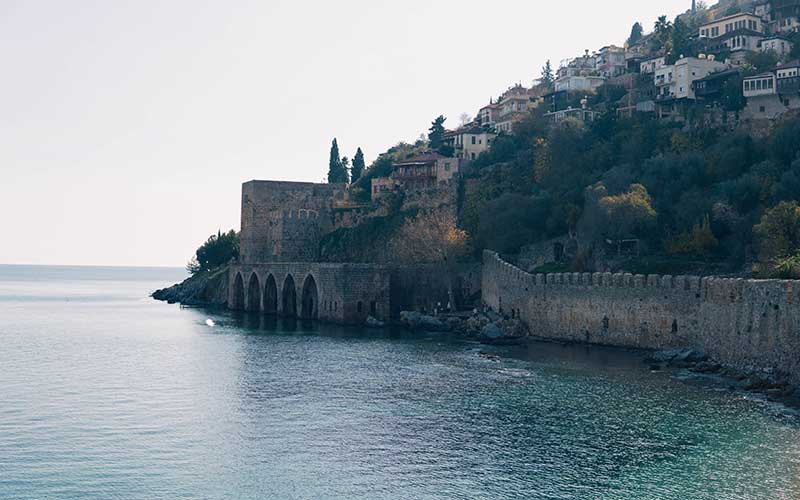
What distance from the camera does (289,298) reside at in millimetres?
69375

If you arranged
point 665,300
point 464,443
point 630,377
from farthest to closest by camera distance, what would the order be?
point 665,300
point 630,377
point 464,443

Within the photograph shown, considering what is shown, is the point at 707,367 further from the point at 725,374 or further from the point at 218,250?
the point at 218,250

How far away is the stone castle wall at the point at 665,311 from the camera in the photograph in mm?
30469

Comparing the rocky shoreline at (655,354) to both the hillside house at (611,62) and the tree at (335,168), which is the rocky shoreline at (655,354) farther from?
the hillside house at (611,62)

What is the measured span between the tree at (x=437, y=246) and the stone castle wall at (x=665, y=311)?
5.20 meters

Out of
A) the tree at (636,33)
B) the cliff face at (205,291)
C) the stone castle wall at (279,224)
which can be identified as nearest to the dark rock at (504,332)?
the stone castle wall at (279,224)

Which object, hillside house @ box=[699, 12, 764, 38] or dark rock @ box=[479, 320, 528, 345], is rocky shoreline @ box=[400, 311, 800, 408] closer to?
dark rock @ box=[479, 320, 528, 345]

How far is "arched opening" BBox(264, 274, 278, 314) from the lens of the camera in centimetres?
7212

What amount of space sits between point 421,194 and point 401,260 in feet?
41.2

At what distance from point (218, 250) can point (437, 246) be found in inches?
1718

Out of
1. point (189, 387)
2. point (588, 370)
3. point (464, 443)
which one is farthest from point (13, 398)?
point (588, 370)

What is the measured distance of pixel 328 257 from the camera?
7619 centimetres

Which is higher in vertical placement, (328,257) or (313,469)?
(328,257)

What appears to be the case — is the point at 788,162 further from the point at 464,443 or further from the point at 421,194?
the point at 464,443
